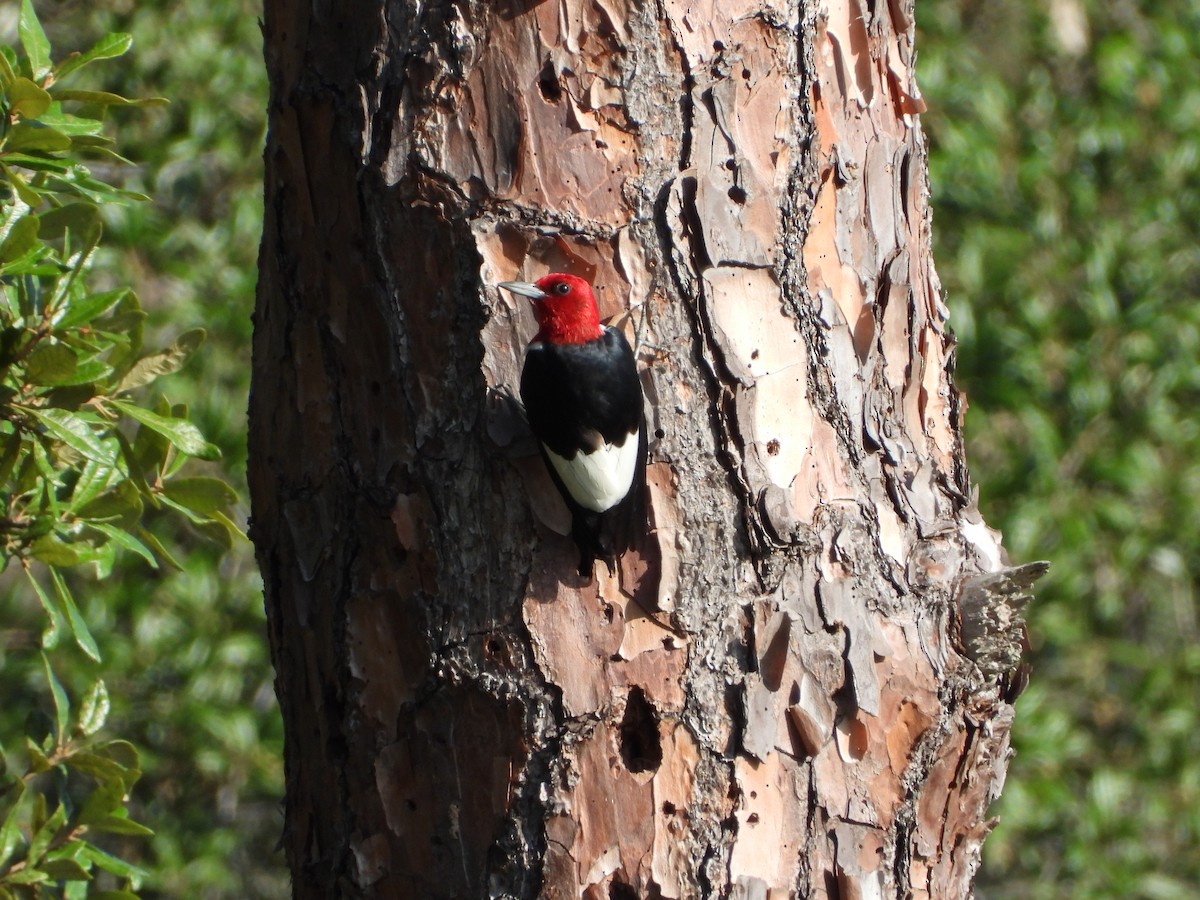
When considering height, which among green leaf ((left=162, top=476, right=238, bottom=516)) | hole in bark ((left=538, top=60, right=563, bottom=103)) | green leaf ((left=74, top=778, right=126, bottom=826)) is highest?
hole in bark ((left=538, top=60, right=563, bottom=103))

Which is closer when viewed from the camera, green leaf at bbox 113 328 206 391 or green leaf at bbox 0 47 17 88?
green leaf at bbox 0 47 17 88

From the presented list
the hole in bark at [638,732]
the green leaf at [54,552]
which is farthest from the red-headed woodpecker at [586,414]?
the green leaf at [54,552]

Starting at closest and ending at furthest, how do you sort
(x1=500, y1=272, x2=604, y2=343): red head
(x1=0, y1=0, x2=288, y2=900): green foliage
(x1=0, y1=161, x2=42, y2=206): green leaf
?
1. (x1=0, y1=161, x2=42, y2=206): green leaf
2. (x1=500, y1=272, x2=604, y2=343): red head
3. (x1=0, y1=0, x2=288, y2=900): green foliage

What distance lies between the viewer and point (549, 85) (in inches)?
90.0

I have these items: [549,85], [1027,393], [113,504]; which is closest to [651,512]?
[549,85]

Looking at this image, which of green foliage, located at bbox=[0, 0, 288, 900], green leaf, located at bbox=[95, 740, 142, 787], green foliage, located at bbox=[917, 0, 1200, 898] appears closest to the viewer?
green leaf, located at bbox=[95, 740, 142, 787]

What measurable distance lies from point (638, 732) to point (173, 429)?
3.03ft

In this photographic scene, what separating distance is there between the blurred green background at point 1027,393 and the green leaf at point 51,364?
105 inches

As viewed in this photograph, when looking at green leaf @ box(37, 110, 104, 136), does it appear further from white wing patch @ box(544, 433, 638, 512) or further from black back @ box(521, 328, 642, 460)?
white wing patch @ box(544, 433, 638, 512)

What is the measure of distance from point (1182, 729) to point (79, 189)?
5.00 meters

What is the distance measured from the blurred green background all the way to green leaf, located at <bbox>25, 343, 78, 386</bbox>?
8.73ft

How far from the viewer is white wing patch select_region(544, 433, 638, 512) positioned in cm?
219

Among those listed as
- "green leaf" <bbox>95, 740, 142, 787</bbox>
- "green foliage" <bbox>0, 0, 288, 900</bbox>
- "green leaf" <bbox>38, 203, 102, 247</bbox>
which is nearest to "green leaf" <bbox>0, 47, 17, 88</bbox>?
"green leaf" <bbox>38, 203, 102, 247</bbox>

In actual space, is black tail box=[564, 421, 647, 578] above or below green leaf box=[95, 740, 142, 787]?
above
